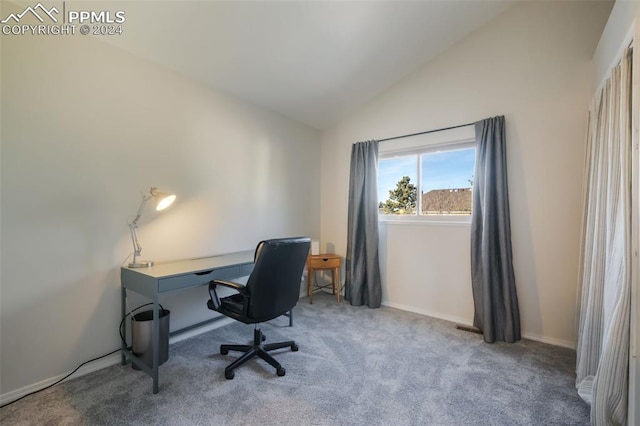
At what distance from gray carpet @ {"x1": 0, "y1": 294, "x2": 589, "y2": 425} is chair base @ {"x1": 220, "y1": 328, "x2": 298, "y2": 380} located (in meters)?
0.05

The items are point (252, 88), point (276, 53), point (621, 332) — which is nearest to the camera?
point (621, 332)

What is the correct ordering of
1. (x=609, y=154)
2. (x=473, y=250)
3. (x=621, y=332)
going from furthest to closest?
(x=473, y=250) < (x=609, y=154) < (x=621, y=332)

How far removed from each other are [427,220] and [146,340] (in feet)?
9.39

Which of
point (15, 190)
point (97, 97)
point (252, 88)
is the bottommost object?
point (15, 190)

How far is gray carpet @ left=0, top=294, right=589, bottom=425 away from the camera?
1.52 metres

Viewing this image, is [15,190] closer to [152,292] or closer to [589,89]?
[152,292]

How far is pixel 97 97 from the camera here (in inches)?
77.6

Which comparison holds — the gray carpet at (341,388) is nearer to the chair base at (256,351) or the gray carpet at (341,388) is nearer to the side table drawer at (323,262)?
the chair base at (256,351)

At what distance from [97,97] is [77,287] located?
1.36m

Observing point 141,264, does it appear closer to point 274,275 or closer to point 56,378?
point 56,378

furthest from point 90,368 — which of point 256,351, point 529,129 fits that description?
point 529,129

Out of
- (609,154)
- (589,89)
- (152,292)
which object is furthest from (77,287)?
(589,89)

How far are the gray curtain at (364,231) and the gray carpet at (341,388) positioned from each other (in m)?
0.88

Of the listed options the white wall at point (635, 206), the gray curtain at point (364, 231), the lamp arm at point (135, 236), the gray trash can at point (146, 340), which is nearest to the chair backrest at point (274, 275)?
the gray trash can at point (146, 340)
